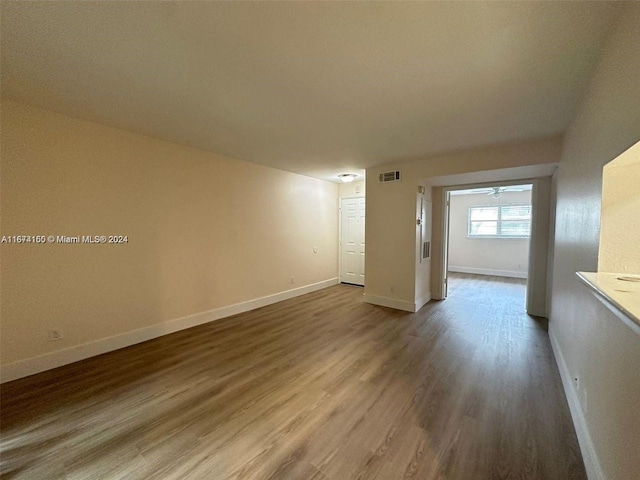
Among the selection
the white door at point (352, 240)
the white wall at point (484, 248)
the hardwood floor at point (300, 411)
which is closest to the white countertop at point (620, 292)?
the hardwood floor at point (300, 411)

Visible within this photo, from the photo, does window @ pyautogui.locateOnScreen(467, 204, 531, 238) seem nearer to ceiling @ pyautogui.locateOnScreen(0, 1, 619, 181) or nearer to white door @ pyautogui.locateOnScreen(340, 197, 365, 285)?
white door @ pyautogui.locateOnScreen(340, 197, 365, 285)

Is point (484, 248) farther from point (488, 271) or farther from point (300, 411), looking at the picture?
point (300, 411)

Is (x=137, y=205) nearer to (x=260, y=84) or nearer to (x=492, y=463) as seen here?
(x=260, y=84)

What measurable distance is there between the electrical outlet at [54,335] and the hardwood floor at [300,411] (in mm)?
318

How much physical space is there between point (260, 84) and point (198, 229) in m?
2.41

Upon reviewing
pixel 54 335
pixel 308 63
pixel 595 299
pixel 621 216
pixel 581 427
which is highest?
pixel 308 63

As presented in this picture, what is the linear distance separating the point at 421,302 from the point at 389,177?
7.64ft

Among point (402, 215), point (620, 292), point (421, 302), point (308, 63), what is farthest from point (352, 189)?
point (620, 292)

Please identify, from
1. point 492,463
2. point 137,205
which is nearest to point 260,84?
point 137,205

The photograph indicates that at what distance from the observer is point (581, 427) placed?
1.57 meters

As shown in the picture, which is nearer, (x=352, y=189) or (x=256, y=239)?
(x=256, y=239)

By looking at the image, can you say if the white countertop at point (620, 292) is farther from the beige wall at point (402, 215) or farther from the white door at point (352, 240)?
the white door at point (352, 240)

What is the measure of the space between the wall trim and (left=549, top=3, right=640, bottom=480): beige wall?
6.46 ft

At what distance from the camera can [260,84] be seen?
75.4 inches
